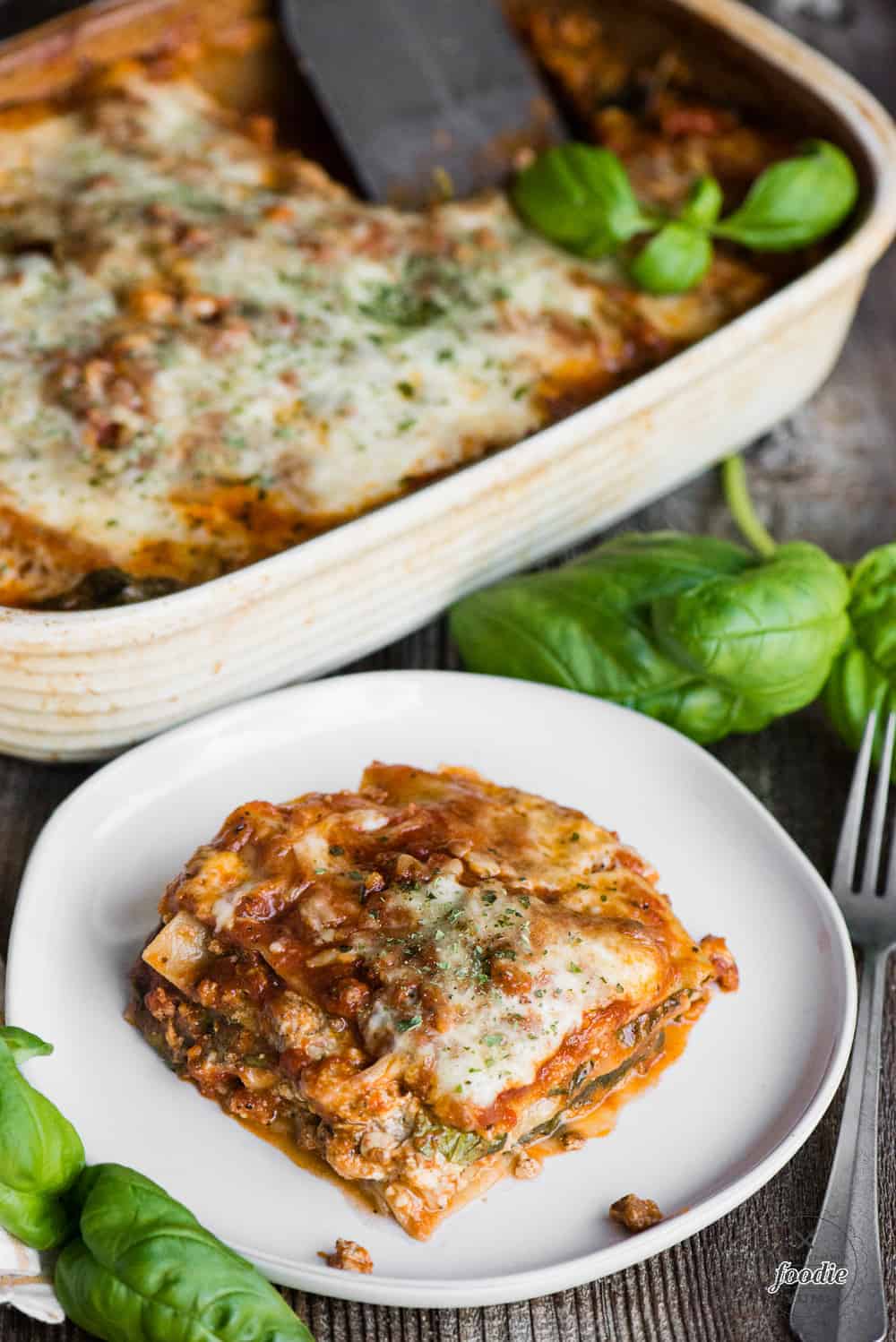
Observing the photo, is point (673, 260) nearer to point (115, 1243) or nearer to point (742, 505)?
point (742, 505)

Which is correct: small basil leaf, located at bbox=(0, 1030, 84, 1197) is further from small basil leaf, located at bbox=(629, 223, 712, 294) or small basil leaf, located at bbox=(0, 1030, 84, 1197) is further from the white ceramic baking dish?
small basil leaf, located at bbox=(629, 223, 712, 294)

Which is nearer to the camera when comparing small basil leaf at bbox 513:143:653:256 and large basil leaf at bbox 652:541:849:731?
large basil leaf at bbox 652:541:849:731

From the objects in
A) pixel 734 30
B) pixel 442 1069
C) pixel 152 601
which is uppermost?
pixel 734 30

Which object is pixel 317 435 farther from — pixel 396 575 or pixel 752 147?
pixel 752 147

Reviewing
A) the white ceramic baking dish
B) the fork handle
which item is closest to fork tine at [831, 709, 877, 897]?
the fork handle

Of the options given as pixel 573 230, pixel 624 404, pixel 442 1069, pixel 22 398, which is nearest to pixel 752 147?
pixel 573 230

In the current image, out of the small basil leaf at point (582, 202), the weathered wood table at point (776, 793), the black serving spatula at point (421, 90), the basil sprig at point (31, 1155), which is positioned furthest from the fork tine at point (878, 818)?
the black serving spatula at point (421, 90)
